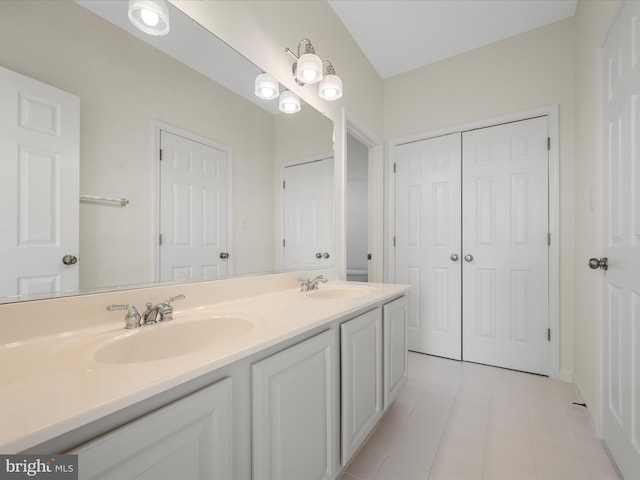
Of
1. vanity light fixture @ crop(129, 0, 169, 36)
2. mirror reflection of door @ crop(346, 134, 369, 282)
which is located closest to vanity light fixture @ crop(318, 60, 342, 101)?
mirror reflection of door @ crop(346, 134, 369, 282)

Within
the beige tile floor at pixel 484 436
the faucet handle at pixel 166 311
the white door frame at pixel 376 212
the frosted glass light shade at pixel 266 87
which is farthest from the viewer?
the white door frame at pixel 376 212

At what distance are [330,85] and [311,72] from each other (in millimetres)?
231

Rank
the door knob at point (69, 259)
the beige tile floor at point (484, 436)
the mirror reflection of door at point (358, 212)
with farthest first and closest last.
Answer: the mirror reflection of door at point (358, 212) < the beige tile floor at point (484, 436) < the door knob at point (69, 259)

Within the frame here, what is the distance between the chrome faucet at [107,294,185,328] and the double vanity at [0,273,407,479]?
0.11 ft

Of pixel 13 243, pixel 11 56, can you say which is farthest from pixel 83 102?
pixel 13 243

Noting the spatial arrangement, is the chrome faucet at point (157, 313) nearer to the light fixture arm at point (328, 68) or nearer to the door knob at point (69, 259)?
the door knob at point (69, 259)

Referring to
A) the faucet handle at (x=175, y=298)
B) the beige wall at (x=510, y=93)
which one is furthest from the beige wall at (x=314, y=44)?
the faucet handle at (x=175, y=298)

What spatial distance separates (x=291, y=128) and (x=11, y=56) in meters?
1.18

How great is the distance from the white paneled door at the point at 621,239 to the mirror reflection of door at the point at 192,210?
5.49 feet

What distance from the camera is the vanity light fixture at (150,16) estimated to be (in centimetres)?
96

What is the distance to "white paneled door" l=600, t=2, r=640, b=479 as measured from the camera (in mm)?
1112

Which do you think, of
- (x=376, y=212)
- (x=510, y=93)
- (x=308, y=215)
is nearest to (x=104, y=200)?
(x=308, y=215)

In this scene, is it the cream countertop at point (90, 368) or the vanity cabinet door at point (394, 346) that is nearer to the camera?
the cream countertop at point (90, 368)

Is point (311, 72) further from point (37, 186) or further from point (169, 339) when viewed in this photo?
point (169, 339)
